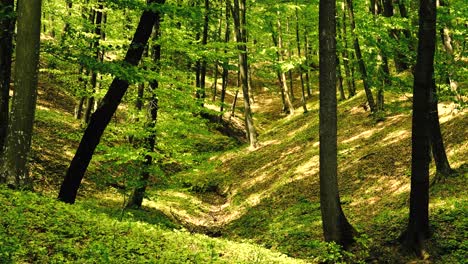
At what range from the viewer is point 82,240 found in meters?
6.67

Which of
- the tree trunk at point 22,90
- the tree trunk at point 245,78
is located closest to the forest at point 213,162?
the tree trunk at point 22,90

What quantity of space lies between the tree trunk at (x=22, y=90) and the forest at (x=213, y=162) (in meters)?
0.02

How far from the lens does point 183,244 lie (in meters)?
7.94

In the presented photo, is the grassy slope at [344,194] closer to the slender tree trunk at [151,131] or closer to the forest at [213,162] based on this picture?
the forest at [213,162]

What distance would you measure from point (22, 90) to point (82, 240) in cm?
315

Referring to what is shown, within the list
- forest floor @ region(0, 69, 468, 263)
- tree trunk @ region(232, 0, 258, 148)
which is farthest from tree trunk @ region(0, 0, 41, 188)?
tree trunk @ region(232, 0, 258, 148)

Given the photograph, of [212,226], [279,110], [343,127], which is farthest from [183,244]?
[279,110]

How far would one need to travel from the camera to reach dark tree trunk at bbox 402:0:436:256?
30.9 feet

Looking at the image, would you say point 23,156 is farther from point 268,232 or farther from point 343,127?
point 343,127

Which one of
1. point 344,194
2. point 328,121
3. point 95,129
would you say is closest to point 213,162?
point 344,194

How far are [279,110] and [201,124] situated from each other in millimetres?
29818

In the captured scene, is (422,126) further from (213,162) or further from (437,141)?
(213,162)

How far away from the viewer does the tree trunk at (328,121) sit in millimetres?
9352

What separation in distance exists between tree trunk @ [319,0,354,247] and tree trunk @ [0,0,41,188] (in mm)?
6212
